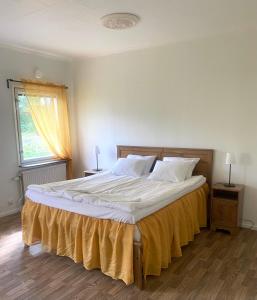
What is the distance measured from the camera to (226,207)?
3.31 m

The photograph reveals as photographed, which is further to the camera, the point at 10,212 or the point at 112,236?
the point at 10,212

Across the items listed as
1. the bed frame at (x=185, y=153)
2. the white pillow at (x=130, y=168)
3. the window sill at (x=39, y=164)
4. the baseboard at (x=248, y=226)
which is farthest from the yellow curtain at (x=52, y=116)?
the baseboard at (x=248, y=226)

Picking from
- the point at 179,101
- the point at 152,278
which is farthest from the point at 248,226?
the point at 179,101

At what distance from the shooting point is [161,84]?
13.2ft

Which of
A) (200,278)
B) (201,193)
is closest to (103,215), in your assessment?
(200,278)

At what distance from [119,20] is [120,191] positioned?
1856 millimetres

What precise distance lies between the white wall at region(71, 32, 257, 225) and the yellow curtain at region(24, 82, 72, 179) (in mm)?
323

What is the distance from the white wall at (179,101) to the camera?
3.41 metres

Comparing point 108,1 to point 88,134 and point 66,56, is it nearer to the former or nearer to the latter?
point 66,56

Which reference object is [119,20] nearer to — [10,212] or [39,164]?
[39,164]

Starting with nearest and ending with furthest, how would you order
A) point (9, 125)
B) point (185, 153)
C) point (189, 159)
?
point (189, 159), point (185, 153), point (9, 125)

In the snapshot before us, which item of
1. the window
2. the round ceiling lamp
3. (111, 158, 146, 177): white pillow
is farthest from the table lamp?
the window

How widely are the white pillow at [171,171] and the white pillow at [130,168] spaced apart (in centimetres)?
26

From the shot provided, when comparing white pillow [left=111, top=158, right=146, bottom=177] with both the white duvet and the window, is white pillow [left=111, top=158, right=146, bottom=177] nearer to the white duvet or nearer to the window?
the white duvet
